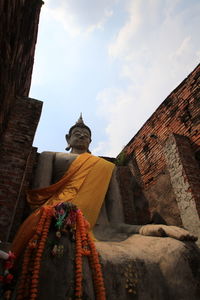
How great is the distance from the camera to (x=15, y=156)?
3.15 m

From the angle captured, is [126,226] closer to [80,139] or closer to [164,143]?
[80,139]

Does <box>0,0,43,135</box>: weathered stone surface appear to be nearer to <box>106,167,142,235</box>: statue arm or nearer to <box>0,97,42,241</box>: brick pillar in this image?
<box>0,97,42,241</box>: brick pillar

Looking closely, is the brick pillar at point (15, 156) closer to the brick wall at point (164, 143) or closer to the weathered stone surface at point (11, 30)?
the weathered stone surface at point (11, 30)

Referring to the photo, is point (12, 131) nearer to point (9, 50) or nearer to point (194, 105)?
point (9, 50)

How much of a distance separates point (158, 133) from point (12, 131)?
18.5 feet

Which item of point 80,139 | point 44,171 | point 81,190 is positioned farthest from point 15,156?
point 80,139

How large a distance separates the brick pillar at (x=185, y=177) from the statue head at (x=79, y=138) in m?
2.66

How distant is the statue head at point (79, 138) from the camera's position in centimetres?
488

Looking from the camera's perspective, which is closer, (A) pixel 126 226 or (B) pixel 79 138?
(A) pixel 126 226

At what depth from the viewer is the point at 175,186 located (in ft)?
20.6

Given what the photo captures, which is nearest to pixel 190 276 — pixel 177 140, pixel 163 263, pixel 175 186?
pixel 163 263

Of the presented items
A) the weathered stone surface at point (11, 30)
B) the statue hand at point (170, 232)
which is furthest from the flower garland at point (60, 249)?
the weathered stone surface at point (11, 30)

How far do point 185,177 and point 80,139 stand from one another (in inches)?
115

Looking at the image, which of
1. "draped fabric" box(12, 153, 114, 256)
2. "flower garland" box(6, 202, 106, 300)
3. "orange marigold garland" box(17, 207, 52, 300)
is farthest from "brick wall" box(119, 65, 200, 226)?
"orange marigold garland" box(17, 207, 52, 300)
